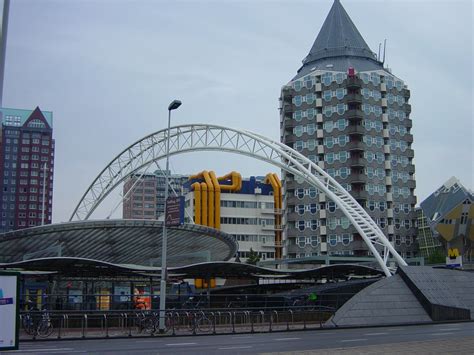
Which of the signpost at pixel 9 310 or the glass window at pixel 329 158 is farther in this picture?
the glass window at pixel 329 158

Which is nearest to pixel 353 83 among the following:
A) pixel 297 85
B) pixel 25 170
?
pixel 297 85

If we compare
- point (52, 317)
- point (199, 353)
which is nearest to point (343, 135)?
point (52, 317)

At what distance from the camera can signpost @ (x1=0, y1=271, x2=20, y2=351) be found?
10.6 meters

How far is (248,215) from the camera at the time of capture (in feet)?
419

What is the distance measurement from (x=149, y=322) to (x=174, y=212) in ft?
19.3

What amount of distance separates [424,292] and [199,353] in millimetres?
24379

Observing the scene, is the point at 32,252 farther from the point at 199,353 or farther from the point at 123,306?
the point at 199,353

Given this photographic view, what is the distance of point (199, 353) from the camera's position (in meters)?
19.6

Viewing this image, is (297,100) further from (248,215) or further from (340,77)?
(248,215)

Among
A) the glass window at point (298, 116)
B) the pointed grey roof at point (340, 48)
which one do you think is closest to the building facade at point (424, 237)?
the glass window at point (298, 116)

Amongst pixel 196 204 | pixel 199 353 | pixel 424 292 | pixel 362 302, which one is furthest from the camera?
pixel 196 204

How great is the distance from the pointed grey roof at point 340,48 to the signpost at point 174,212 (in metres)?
73.4

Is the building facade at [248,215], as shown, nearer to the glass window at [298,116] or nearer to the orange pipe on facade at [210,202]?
the orange pipe on facade at [210,202]

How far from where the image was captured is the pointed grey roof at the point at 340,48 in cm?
10419
